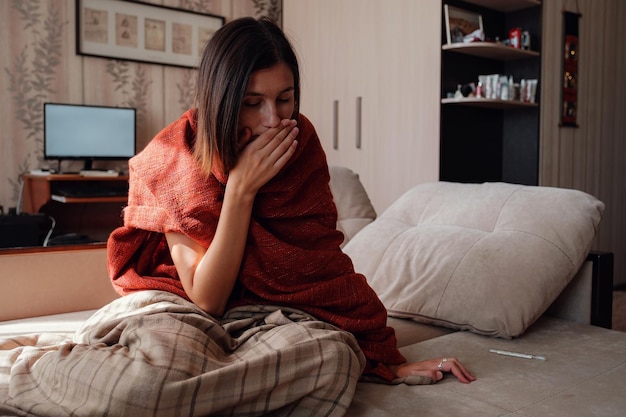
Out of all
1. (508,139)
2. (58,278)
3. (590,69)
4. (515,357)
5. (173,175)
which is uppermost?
(590,69)

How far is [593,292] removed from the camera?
153cm

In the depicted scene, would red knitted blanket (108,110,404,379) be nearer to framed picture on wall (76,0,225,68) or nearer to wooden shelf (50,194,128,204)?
wooden shelf (50,194,128,204)

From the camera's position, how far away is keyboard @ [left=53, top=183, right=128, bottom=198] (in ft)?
11.4

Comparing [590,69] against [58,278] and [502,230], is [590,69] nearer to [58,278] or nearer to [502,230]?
[502,230]

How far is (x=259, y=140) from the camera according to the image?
3.56ft

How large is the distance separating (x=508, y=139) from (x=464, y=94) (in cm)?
54

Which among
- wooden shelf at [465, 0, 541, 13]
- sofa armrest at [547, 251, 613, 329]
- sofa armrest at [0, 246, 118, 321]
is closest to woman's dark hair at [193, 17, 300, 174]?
sofa armrest at [0, 246, 118, 321]

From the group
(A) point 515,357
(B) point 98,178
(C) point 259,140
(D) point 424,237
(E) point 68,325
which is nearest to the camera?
(C) point 259,140

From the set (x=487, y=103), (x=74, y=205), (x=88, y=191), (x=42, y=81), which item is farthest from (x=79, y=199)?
(x=487, y=103)

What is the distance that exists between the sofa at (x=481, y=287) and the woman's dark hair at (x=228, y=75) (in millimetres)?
516

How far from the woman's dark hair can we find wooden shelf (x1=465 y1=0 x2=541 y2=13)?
2713mm

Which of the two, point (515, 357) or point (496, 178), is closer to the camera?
point (515, 357)

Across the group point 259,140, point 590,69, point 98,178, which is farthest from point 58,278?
point 590,69

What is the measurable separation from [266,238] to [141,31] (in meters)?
3.51
